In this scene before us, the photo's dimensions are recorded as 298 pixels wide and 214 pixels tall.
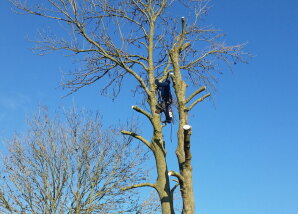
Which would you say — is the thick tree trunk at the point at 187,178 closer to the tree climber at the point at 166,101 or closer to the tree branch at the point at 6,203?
the tree climber at the point at 166,101

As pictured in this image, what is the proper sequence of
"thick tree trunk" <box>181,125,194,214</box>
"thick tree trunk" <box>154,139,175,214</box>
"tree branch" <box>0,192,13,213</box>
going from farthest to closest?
"tree branch" <box>0,192,13,213</box>, "thick tree trunk" <box>154,139,175,214</box>, "thick tree trunk" <box>181,125,194,214</box>

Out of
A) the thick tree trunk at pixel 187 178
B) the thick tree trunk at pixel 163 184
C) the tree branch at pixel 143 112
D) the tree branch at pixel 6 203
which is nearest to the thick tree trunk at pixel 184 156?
the thick tree trunk at pixel 187 178

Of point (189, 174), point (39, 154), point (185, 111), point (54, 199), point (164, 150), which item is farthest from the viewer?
point (39, 154)

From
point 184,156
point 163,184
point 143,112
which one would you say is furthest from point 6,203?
point 184,156

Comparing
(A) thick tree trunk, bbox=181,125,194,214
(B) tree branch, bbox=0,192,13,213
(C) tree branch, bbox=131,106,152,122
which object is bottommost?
(A) thick tree trunk, bbox=181,125,194,214

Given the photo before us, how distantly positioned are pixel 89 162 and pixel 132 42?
568cm

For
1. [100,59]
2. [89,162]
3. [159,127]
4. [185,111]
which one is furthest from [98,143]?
[185,111]

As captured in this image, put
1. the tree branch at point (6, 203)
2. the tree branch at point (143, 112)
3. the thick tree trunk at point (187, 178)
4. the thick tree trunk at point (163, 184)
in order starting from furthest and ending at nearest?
1. the tree branch at point (6, 203)
2. the tree branch at point (143, 112)
3. the thick tree trunk at point (163, 184)
4. the thick tree trunk at point (187, 178)

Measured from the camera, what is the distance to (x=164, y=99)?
6.70m

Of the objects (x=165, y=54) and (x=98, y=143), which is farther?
(x=98, y=143)

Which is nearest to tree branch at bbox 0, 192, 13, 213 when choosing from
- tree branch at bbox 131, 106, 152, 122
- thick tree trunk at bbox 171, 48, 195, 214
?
tree branch at bbox 131, 106, 152, 122

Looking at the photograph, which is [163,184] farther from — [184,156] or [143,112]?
[143,112]

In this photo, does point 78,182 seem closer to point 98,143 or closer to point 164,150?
point 98,143

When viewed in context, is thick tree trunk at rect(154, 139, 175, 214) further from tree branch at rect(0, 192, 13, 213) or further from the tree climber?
tree branch at rect(0, 192, 13, 213)
